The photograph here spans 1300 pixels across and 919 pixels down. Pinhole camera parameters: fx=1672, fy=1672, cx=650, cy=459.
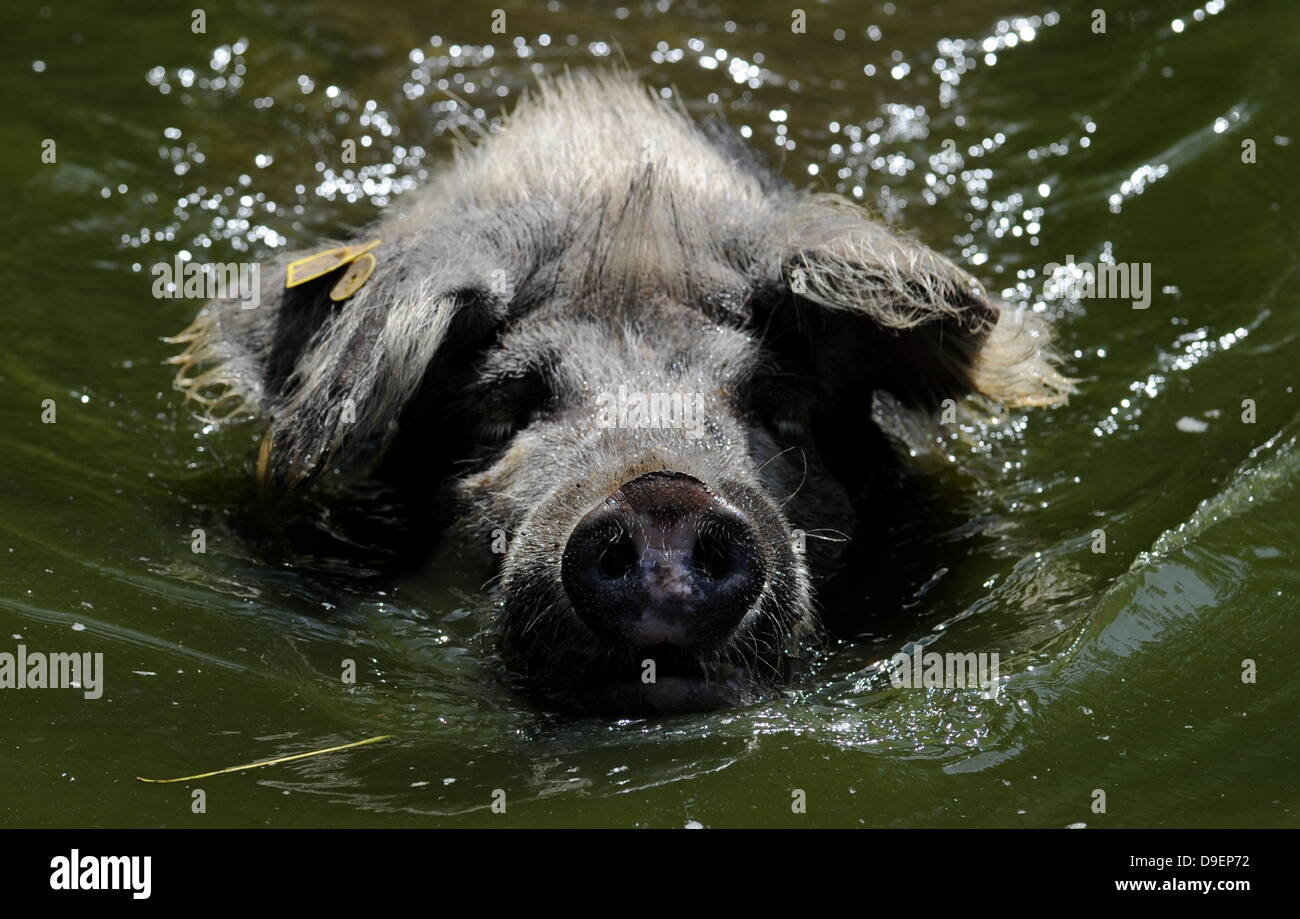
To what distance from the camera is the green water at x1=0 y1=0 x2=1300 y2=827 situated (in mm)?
4012

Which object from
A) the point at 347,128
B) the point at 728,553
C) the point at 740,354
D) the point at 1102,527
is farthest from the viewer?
the point at 347,128

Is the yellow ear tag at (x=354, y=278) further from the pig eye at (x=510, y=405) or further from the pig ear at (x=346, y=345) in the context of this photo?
the pig eye at (x=510, y=405)

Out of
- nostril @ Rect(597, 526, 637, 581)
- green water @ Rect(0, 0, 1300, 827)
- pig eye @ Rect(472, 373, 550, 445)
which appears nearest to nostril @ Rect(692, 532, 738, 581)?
nostril @ Rect(597, 526, 637, 581)

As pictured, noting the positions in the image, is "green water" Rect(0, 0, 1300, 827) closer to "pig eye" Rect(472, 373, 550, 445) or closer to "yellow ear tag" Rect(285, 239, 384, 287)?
"pig eye" Rect(472, 373, 550, 445)

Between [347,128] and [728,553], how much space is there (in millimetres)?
5166

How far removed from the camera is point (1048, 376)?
227 inches

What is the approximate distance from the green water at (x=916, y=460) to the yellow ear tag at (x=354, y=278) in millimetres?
907

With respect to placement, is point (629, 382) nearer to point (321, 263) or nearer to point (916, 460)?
point (321, 263)

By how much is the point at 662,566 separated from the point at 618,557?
0.13 meters

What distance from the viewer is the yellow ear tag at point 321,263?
17.9ft

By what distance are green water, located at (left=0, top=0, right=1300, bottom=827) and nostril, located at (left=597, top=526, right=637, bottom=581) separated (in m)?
0.43

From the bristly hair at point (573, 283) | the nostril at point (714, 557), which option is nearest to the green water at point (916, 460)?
the nostril at point (714, 557)
